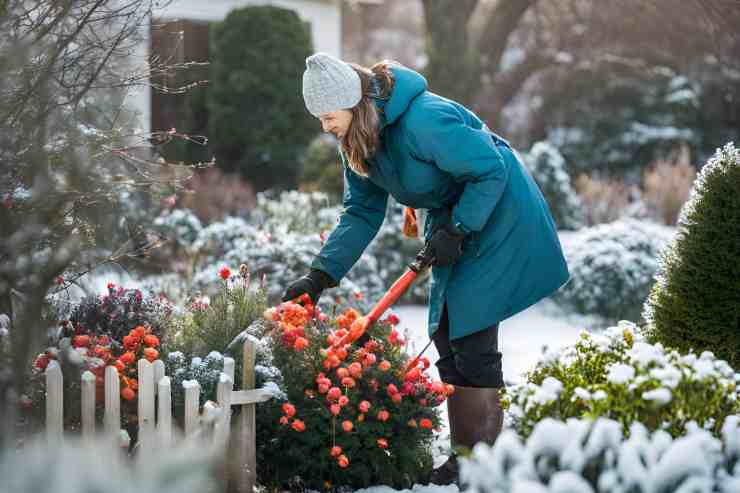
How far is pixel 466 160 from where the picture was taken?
10.1ft

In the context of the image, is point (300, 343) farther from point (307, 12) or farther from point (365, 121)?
point (307, 12)

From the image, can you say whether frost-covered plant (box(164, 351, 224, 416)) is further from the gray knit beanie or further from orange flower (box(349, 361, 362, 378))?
the gray knit beanie

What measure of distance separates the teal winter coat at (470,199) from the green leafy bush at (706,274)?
0.51 meters

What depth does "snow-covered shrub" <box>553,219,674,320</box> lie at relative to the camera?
23.1 ft

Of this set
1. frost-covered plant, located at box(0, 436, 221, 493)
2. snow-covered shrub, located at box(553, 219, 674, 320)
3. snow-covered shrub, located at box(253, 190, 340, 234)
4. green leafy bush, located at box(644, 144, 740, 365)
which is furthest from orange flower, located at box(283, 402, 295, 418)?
snow-covered shrub, located at box(553, 219, 674, 320)

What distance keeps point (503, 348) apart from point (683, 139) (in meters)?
10.0

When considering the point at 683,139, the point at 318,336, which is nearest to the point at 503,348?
the point at 318,336

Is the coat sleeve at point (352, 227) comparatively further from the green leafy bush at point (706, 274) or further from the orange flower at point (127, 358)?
the green leafy bush at point (706, 274)

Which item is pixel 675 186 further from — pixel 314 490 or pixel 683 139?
pixel 314 490

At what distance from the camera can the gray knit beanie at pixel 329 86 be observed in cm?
→ 307

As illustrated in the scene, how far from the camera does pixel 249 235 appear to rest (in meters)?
6.69

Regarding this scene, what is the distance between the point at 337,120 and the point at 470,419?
3.99ft

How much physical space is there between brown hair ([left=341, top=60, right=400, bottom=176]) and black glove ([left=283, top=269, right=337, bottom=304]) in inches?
19.3

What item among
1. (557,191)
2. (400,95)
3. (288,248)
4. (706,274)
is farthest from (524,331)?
(400,95)
